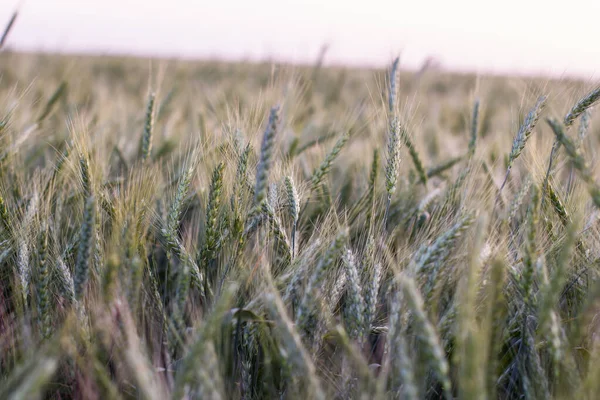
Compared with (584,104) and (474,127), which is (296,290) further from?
(474,127)

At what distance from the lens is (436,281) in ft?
3.38

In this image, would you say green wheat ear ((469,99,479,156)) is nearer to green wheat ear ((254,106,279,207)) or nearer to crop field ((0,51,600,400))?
crop field ((0,51,600,400))

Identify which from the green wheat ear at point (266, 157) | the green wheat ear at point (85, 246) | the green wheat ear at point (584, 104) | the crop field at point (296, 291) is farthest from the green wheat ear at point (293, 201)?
the green wheat ear at point (584, 104)

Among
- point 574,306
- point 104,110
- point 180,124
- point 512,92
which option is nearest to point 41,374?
point 574,306

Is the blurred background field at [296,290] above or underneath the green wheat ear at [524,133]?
underneath

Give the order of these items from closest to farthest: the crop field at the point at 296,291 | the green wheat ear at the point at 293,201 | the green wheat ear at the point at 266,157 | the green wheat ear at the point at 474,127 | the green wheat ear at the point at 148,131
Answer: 1. the crop field at the point at 296,291
2. the green wheat ear at the point at 266,157
3. the green wheat ear at the point at 293,201
4. the green wheat ear at the point at 148,131
5. the green wheat ear at the point at 474,127

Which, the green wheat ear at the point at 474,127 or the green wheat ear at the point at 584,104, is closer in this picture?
the green wheat ear at the point at 584,104

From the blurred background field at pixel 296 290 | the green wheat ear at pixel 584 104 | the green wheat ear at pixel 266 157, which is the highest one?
the green wheat ear at pixel 584 104

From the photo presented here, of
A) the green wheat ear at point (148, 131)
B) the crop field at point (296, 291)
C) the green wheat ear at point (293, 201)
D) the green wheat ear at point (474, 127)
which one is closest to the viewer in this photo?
the crop field at point (296, 291)

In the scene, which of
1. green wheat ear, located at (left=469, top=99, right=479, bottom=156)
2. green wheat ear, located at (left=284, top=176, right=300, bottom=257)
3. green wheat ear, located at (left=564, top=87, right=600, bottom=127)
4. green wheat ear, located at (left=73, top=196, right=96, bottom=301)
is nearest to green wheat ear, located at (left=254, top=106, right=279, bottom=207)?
green wheat ear, located at (left=284, top=176, right=300, bottom=257)

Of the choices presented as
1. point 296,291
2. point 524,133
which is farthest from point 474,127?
point 296,291

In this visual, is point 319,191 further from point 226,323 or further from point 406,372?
point 406,372

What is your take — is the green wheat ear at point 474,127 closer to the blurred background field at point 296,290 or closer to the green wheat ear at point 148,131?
the blurred background field at point 296,290

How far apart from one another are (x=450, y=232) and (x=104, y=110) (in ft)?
8.28
